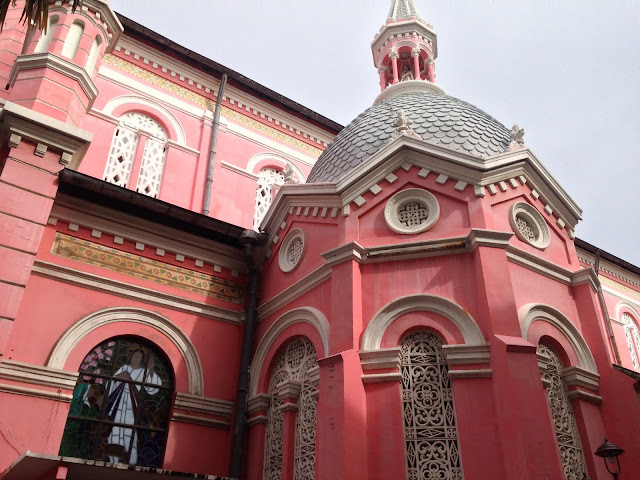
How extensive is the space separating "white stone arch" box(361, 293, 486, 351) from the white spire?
11.8 meters

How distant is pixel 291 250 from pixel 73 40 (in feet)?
18.2

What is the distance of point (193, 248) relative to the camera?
1093 centimetres

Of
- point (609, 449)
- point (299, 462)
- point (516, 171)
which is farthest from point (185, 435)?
point (516, 171)

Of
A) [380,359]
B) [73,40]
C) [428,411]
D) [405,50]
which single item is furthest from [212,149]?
[428,411]

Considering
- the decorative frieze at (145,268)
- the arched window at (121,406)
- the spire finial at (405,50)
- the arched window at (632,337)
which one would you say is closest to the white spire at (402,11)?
the spire finial at (405,50)

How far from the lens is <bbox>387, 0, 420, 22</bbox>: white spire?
57.5 feet

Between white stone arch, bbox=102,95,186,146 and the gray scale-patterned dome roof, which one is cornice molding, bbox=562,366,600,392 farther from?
white stone arch, bbox=102,95,186,146

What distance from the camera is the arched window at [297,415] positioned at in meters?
8.55

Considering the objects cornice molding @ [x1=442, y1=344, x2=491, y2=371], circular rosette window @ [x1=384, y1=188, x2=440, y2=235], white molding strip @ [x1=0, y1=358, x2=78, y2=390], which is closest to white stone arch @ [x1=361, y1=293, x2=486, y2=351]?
cornice molding @ [x1=442, y1=344, x2=491, y2=371]

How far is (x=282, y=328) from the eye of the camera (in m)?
10.0

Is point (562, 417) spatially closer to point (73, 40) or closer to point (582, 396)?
point (582, 396)

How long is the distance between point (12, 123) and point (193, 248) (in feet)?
12.3

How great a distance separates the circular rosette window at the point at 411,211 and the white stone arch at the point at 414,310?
1185mm

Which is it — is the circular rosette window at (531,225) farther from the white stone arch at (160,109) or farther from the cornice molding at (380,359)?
the white stone arch at (160,109)
